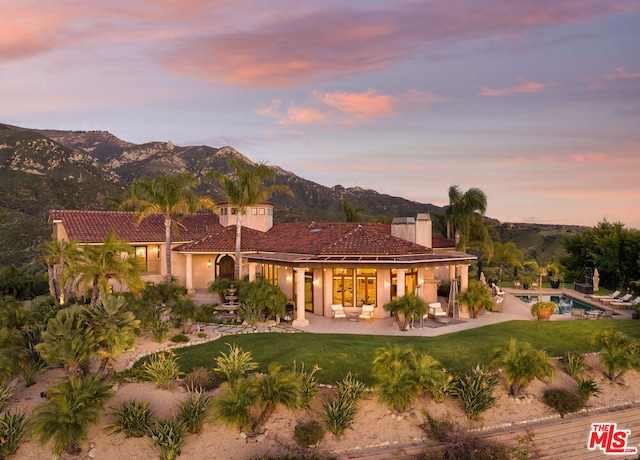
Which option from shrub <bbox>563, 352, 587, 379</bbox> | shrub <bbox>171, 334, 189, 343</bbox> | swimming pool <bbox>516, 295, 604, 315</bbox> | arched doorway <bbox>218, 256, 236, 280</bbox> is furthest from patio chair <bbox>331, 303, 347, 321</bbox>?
swimming pool <bbox>516, 295, 604, 315</bbox>

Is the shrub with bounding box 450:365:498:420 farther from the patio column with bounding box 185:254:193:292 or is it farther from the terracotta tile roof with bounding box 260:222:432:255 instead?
the patio column with bounding box 185:254:193:292

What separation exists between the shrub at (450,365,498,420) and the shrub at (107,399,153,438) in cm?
799

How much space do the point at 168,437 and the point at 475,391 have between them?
7.89 metres

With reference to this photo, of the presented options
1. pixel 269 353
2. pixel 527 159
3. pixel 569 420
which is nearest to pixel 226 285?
pixel 269 353

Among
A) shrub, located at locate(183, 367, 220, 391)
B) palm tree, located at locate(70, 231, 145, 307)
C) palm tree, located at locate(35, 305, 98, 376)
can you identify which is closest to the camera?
palm tree, located at locate(35, 305, 98, 376)

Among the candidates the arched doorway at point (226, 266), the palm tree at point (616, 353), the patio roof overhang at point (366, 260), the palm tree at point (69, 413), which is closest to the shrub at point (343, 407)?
the palm tree at point (69, 413)

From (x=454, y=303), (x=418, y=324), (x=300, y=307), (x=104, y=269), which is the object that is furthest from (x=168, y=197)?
(x=454, y=303)

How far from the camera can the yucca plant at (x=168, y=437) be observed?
892cm

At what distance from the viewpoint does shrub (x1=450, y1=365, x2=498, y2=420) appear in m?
10.6

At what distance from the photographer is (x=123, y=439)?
9.45 m

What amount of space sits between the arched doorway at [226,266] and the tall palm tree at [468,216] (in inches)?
679

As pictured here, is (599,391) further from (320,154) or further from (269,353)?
(320,154)

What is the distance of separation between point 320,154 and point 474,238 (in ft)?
76.6

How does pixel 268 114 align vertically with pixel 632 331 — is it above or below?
above
